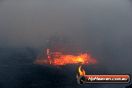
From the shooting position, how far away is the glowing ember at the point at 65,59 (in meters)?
31.2

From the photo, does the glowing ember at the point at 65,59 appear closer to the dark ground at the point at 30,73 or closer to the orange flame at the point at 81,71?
the dark ground at the point at 30,73

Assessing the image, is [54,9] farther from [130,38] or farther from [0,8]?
[130,38]

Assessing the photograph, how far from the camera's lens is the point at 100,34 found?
32.7 metres

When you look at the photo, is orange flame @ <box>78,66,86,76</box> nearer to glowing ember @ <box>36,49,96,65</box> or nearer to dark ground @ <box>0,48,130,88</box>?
dark ground @ <box>0,48,130,88</box>

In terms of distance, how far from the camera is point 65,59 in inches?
1235

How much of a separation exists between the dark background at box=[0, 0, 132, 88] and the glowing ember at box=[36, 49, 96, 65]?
1.61 feet

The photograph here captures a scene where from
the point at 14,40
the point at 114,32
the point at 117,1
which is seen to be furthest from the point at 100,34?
the point at 14,40

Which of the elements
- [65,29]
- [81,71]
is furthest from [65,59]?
[65,29]

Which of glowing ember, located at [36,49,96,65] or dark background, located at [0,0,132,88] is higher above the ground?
dark background, located at [0,0,132,88]

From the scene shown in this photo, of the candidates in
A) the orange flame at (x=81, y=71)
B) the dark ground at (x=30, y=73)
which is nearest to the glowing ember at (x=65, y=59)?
the dark ground at (x=30, y=73)

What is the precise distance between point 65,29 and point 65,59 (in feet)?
9.75

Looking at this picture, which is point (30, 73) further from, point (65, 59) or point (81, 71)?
point (81, 71)

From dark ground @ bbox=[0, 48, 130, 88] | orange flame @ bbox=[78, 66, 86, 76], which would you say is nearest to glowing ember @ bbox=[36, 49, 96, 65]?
dark ground @ bbox=[0, 48, 130, 88]

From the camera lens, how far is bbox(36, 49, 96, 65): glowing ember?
31172 millimetres
